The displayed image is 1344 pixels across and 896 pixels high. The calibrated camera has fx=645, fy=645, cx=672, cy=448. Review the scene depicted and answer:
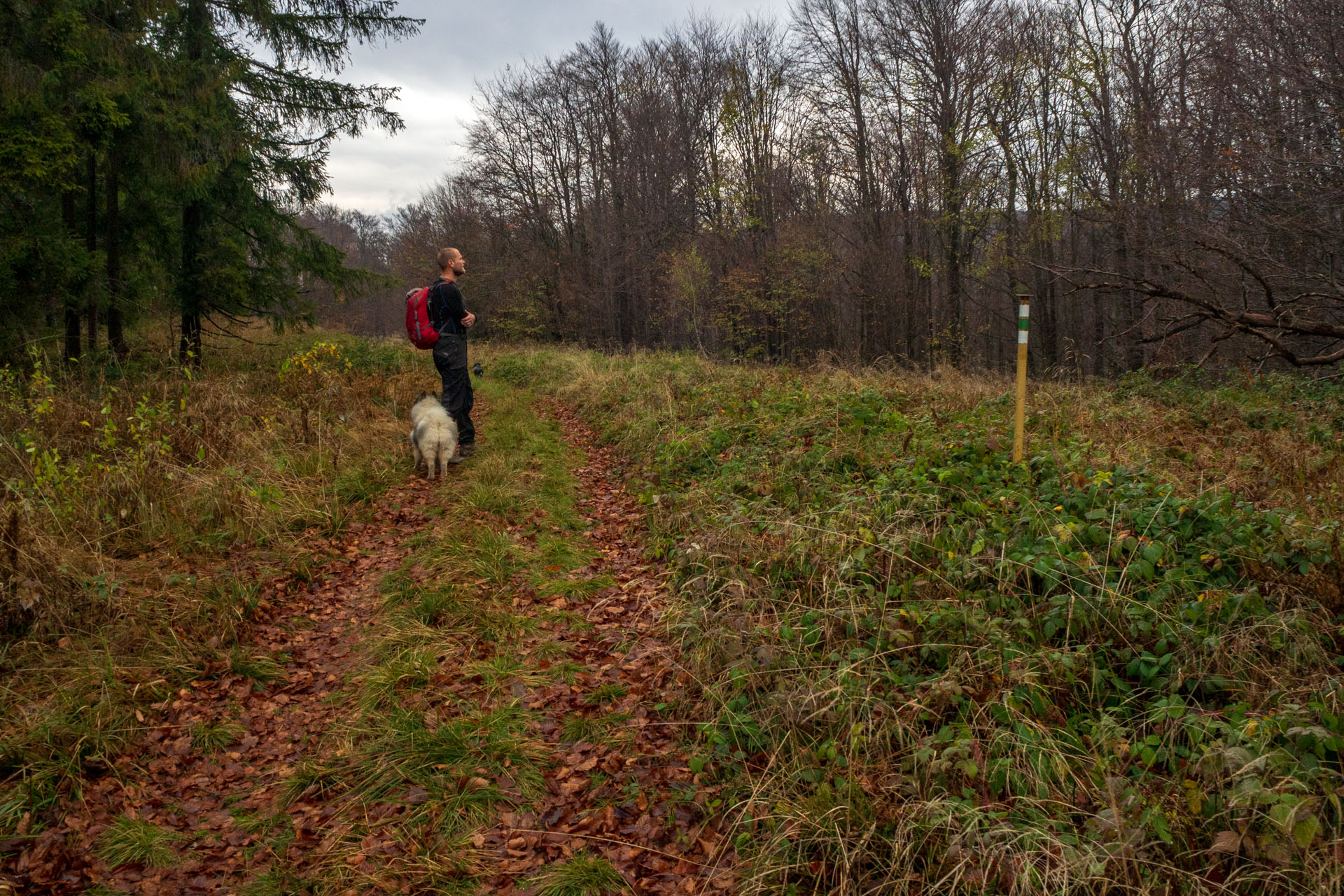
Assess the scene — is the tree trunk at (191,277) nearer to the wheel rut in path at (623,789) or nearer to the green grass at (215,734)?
the green grass at (215,734)

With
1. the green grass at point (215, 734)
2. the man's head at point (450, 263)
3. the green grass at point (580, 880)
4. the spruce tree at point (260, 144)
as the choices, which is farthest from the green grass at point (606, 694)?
the spruce tree at point (260, 144)

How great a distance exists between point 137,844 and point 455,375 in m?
5.42

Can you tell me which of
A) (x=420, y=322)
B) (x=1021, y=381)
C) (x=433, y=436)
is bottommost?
(x=433, y=436)

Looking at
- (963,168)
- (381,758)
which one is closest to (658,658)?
(381,758)

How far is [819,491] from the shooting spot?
5191mm

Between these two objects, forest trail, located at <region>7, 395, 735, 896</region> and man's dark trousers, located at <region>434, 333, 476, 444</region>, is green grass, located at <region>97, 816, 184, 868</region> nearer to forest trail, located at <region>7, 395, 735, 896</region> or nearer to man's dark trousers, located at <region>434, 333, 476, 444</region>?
forest trail, located at <region>7, 395, 735, 896</region>

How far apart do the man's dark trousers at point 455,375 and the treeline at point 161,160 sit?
12.7ft

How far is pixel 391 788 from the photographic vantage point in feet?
9.69

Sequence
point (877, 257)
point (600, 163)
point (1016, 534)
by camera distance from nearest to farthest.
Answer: point (1016, 534) < point (877, 257) < point (600, 163)

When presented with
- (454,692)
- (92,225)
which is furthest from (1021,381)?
(92,225)

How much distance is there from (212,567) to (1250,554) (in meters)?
6.38

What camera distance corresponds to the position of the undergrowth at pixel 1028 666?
6.85 ft

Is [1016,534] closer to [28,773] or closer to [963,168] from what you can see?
[28,773]

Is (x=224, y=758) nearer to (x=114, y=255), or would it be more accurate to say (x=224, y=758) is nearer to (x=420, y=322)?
(x=420, y=322)
